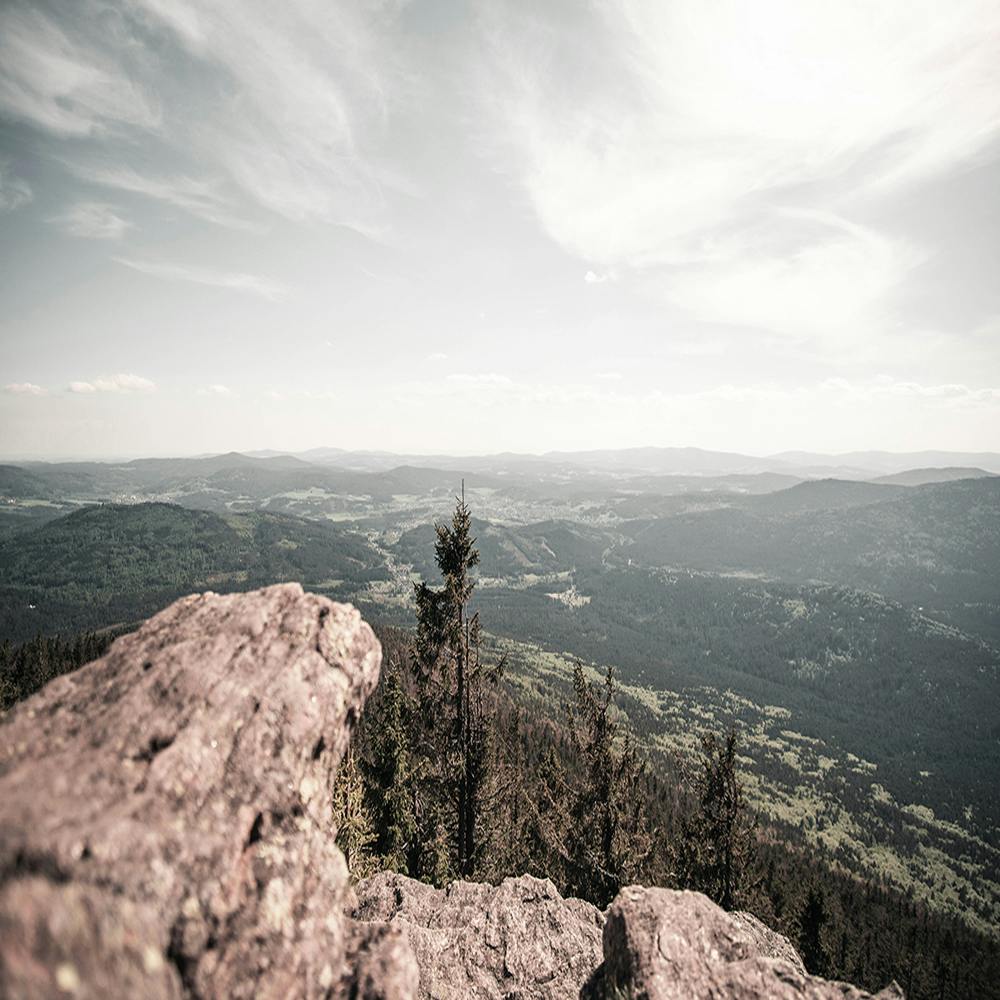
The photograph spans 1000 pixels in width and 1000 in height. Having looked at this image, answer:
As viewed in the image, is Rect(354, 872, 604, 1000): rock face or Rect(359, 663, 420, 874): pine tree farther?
Rect(359, 663, 420, 874): pine tree

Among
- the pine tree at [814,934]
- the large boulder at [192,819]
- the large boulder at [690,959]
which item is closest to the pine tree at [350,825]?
Answer: the large boulder at [690,959]

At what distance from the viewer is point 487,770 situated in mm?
28266

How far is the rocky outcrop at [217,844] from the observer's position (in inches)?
204

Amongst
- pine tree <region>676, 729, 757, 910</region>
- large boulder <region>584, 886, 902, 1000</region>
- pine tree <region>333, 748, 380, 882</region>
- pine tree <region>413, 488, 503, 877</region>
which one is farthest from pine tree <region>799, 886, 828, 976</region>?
pine tree <region>333, 748, 380, 882</region>

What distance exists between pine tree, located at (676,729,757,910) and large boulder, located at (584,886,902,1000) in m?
21.5

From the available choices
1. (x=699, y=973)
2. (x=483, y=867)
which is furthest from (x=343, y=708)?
(x=483, y=867)

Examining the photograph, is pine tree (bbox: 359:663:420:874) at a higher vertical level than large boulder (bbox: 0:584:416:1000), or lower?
lower

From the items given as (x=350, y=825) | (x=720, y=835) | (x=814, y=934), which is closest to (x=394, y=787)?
(x=350, y=825)

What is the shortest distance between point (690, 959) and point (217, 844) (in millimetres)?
11529

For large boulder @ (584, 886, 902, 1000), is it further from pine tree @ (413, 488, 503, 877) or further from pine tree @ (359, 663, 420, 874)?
pine tree @ (359, 663, 420, 874)

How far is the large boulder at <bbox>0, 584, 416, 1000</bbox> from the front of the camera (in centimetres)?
509

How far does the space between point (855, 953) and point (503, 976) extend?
122 metres

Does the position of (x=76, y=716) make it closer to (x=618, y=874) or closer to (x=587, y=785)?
(x=587, y=785)

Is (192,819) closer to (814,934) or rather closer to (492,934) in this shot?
(492,934)
